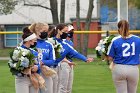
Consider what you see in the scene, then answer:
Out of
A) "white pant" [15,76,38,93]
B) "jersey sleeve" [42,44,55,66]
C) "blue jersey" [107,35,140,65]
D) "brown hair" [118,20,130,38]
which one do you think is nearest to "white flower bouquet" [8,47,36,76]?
"white pant" [15,76,38,93]

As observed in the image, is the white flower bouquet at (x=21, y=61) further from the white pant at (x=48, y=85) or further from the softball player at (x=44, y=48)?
the white pant at (x=48, y=85)

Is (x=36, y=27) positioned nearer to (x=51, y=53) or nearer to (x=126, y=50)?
(x=51, y=53)

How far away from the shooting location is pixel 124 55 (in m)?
10.2

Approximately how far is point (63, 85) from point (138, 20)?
159 ft

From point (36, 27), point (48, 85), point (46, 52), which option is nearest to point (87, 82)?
point (48, 85)

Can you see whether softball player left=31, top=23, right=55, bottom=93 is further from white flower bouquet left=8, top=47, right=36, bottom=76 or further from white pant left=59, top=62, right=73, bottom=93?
white pant left=59, top=62, right=73, bottom=93

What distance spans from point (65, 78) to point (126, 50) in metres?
2.89

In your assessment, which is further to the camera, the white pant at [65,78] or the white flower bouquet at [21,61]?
the white pant at [65,78]

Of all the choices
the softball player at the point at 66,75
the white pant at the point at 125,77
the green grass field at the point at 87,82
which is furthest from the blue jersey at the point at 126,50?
the green grass field at the point at 87,82

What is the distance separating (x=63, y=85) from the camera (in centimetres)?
1275

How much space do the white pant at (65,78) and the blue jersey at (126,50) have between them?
251 cm

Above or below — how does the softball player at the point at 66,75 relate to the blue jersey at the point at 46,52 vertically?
below

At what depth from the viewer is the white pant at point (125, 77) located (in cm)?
1023

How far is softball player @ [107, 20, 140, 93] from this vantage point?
10188 mm
